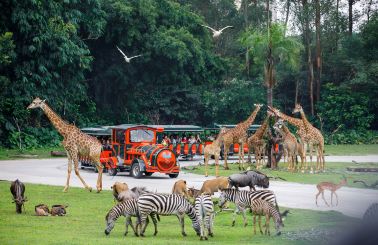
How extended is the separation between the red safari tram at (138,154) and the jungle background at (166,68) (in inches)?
374

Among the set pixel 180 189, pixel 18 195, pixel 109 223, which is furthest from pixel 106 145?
pixel 109 223

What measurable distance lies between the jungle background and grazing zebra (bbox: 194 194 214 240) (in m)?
20.6

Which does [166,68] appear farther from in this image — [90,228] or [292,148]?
[90,228]

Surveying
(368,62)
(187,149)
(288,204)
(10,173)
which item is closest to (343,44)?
(368,62)

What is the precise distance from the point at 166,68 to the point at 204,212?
38004mm

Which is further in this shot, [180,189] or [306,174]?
[306,174]

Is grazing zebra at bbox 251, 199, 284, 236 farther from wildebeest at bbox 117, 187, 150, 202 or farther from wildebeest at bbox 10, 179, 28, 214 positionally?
wildebeest at bbox 10, 179, 28, 214

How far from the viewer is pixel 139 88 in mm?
48562

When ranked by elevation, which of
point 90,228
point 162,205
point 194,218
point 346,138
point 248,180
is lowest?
point 90,228

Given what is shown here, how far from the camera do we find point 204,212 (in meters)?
10.0

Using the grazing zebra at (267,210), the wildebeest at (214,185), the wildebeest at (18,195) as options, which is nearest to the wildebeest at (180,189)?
the wildebeest at (214,185)

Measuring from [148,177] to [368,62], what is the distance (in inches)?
921

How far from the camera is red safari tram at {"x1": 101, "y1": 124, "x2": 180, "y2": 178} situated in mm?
21984

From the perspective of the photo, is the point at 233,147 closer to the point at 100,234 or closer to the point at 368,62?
the point at 368,62
